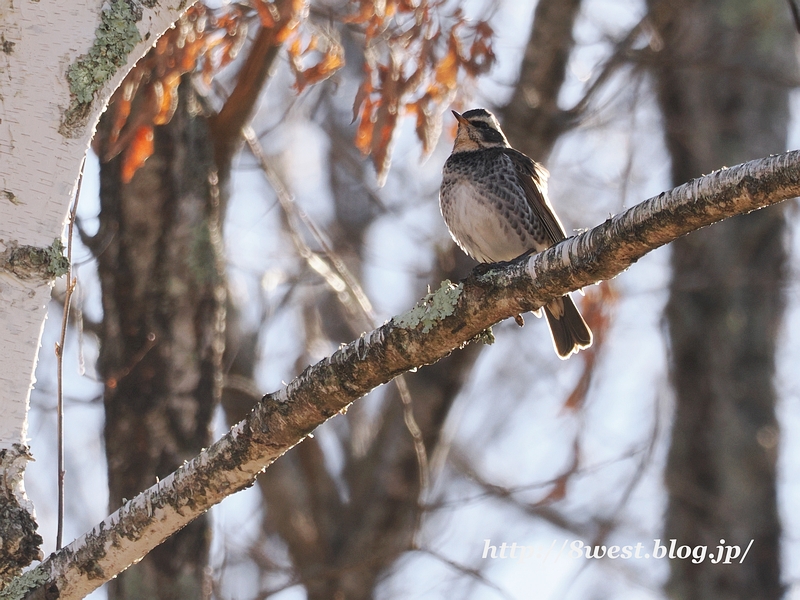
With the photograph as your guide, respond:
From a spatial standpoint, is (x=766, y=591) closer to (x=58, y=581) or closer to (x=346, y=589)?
(x=346, y=589)

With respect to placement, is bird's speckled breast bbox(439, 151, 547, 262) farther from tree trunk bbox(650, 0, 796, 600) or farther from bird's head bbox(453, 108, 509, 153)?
tree trunk bbox(650, 0, 796, 600)

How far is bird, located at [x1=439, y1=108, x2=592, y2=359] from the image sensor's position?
15.1 ft

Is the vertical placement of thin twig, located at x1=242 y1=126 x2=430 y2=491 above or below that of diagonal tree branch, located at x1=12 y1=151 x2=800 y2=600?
above

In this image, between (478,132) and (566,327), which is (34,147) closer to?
(566,327)

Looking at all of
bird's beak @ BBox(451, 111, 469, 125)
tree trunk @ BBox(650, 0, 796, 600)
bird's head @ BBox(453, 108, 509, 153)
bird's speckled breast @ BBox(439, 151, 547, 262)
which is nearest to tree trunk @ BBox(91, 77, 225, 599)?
bird's speckled breast @ BBox(439, 151, 547, 262)

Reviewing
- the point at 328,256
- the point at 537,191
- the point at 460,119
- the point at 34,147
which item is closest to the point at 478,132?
the point at 460,119

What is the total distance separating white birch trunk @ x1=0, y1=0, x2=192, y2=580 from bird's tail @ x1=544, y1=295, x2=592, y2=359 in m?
2.80

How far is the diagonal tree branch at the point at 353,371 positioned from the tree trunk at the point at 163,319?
1676mm

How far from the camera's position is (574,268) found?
2219 millimetres

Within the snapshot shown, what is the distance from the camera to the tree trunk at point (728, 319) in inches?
276

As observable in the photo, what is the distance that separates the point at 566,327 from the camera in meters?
4.57

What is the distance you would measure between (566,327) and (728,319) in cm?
339

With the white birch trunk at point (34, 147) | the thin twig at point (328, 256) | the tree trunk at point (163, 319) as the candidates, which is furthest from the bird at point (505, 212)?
the white birch trunk at point (34, 147)

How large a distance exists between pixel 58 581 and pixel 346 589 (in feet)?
14.4
